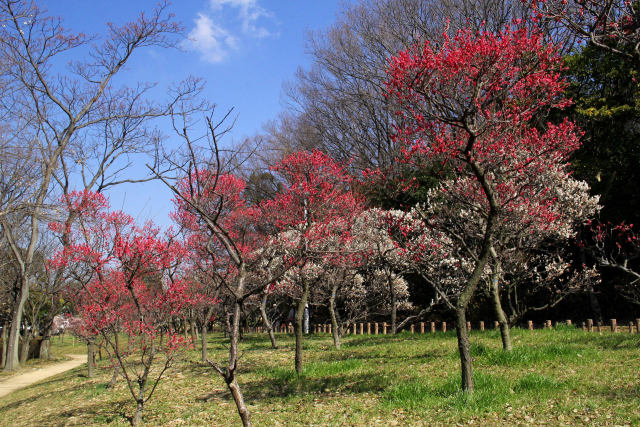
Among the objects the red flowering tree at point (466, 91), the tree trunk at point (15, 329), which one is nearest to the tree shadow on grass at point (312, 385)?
the red flowering tree at point (466, 91)

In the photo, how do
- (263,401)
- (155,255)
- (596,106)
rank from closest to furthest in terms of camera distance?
→ 1. (263,401)
2. (155,255)
3. (596,106)

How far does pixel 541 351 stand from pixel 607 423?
3.17 metres

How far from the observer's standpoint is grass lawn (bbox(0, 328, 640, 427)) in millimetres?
5504

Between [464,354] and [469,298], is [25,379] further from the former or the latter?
[469,298]

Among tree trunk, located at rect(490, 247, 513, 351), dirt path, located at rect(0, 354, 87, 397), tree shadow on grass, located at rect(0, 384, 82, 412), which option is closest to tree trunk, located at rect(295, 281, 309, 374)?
tree trunk, located at rect(490, 247, 513, 351)

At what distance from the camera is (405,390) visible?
6.50 metres

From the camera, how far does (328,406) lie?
264 inches

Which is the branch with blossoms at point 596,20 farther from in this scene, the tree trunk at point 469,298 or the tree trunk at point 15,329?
the tree trunk at point 15,329

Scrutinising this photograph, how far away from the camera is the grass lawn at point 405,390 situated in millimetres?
5504

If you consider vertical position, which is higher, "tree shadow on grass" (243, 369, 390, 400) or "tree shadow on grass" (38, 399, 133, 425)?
"tree shadow on grass" (243, 369, 390, 400)

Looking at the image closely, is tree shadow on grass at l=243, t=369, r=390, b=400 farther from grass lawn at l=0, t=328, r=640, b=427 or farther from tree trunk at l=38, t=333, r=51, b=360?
tree trunk at l=38, t=333, r=51, b=360

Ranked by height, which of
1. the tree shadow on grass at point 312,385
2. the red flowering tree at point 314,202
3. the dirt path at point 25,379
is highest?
the red flowering tree at point 314,202

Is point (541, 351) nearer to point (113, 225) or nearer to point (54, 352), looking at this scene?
point (113, 225)

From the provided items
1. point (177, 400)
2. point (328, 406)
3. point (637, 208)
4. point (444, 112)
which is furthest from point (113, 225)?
point (637, 208)
